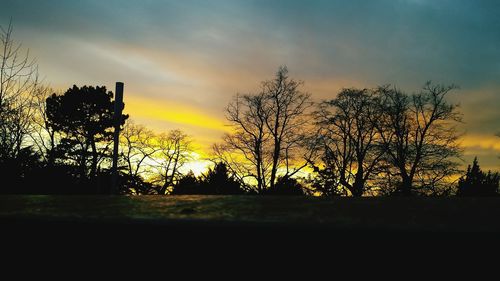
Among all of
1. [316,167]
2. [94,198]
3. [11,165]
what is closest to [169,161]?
[316,167]

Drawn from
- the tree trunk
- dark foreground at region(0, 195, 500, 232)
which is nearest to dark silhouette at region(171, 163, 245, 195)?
the tree trunk

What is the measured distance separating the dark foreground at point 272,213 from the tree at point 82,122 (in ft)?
107

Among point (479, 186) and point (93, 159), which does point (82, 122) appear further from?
point (479, 186)

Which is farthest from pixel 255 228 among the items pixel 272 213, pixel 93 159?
pixel 93 159

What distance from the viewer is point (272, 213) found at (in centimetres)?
141

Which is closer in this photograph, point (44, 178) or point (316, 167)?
point (44, 178)

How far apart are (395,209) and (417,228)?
1.13 feet

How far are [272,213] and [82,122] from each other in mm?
34961

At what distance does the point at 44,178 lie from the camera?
930 inches

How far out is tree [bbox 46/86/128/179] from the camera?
3259 centimetres

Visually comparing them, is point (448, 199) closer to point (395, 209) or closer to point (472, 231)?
point (395, 209)

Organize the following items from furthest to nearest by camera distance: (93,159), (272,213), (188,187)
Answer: (93,159), (188,187), (272,213)

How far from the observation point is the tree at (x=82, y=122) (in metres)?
32.6

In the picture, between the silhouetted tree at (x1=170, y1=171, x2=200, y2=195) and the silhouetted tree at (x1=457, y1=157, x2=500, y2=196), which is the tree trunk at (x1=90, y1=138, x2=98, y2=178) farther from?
the silhouetted tree at (x1=457, y1=157, x2=500, y2=196)
